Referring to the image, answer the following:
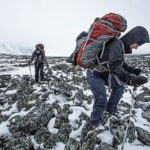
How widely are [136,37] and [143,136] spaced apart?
2707 millimetres

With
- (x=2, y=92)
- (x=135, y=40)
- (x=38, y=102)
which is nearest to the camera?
(x=135, y=40)

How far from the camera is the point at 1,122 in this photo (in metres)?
8.16

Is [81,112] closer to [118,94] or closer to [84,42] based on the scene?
[118,94]

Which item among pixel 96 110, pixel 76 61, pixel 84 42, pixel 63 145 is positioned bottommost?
pixel 63 145

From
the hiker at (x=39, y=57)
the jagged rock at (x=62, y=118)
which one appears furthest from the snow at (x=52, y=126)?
the hiker at (x=39, y=57)

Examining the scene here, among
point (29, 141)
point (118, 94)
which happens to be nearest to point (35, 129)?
point (29, 141)

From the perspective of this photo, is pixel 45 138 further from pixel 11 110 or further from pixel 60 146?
pixel 11 110

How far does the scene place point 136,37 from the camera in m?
5.52

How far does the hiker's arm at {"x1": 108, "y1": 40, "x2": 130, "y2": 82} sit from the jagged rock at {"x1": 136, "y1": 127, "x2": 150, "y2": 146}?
6.93ft

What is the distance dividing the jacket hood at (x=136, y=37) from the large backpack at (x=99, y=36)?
0.22 meters

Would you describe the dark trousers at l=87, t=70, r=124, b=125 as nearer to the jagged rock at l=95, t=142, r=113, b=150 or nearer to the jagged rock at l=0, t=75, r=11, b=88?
the jagged rock at l=95, t=142, r=113, b=150

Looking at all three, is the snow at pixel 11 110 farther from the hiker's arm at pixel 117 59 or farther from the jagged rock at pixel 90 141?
the hiker's arm at pixel 117 59

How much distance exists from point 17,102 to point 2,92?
7.12ft

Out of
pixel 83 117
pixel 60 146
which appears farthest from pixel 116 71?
pixel 83 117
